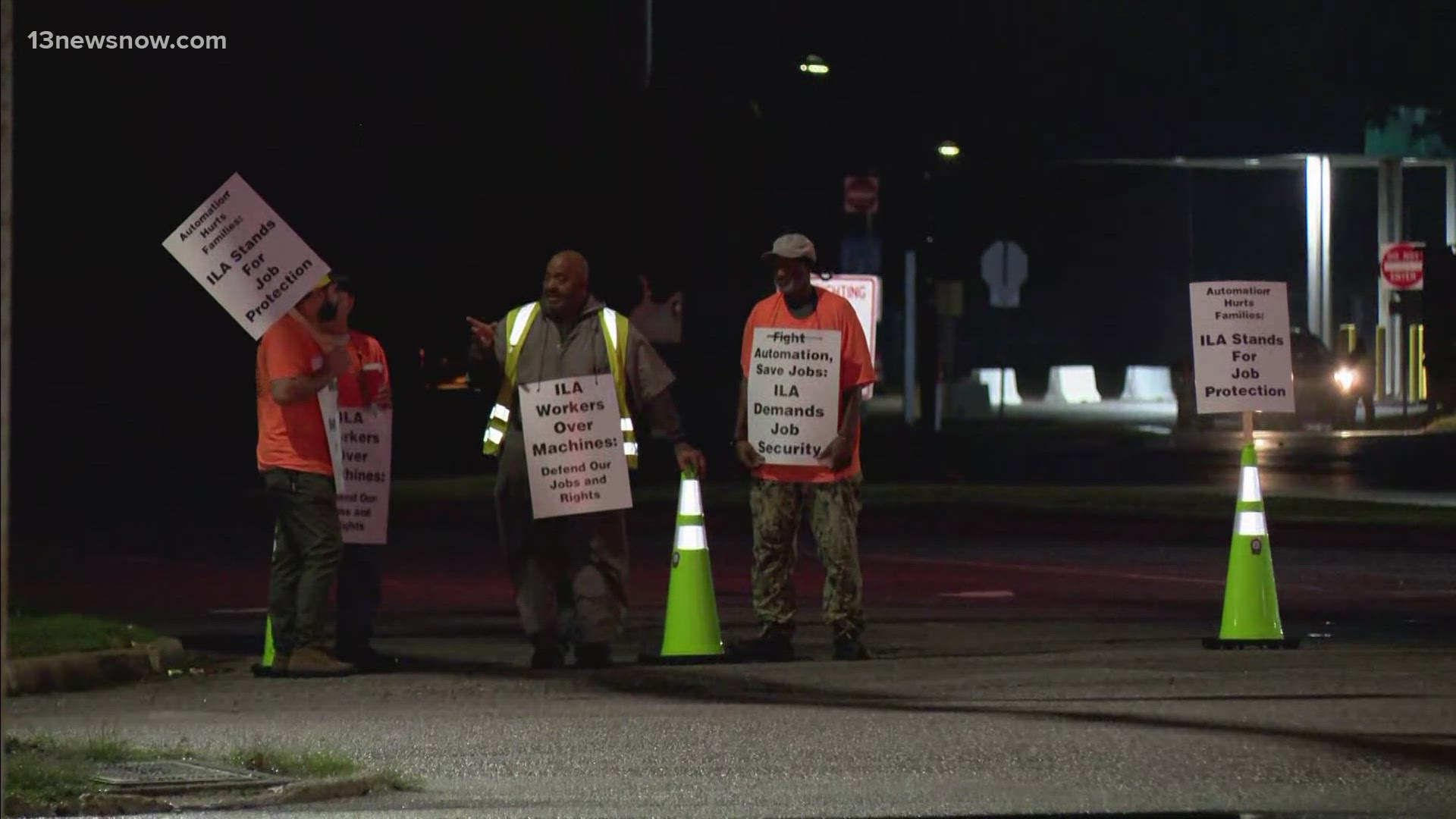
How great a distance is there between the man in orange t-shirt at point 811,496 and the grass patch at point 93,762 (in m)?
3.60

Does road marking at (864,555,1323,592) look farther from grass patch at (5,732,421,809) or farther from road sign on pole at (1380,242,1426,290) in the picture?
road sign on pole at (1380,242,1426,290)

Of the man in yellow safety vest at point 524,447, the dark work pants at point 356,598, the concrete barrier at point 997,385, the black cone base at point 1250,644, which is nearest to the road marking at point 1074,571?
the black cone base at point 1250,644

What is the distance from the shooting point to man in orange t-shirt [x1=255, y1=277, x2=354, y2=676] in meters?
12.3

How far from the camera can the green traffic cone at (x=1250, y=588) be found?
13039mm

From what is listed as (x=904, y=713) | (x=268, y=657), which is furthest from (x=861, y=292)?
(x=904, y=713)

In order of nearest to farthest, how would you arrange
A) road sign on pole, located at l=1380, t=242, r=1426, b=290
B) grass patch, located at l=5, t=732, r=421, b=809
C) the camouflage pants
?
grass patch, located at l=5, t=732, r=421, b=809, the camouflage pants, road sign on pole, located at l=1380, t=242, r=1426, b=290

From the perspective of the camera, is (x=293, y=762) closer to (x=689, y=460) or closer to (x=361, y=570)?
(x=689, y=460)

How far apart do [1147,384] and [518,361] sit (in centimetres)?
5539

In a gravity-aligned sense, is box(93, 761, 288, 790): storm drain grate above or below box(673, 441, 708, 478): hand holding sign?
below

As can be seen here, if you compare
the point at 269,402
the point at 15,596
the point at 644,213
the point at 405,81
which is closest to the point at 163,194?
the point at 405,81

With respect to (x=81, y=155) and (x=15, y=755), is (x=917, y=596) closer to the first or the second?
(x=15, y=755)

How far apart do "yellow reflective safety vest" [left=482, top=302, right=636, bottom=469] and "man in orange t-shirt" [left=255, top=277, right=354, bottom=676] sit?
0.73 m

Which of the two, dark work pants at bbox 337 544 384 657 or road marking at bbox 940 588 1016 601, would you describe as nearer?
dark work pants at bbox 337 544 384 657

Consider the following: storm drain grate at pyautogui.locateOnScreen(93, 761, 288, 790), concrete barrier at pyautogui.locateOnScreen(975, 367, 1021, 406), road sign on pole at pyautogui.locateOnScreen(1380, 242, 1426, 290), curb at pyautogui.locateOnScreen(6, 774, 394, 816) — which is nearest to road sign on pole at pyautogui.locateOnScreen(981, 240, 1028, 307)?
road sign on pole at pyautogui.locateOnScreen(1380, 242, 1426, 290)
